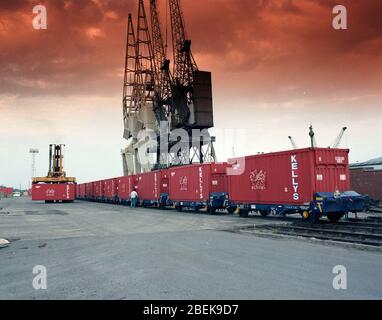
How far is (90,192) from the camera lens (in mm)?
64062

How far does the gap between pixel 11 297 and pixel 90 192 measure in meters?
59.9

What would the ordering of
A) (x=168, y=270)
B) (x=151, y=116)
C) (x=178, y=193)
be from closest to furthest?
(x=168, y=270) → (x=178, y=193) → (x=151, y=116)

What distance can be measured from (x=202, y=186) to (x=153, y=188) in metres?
9.27

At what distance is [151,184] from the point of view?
34.6 m

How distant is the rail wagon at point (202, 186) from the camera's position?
81.7 feet

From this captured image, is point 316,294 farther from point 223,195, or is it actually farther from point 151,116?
point 151,116

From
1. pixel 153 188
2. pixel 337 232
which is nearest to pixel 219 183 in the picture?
pixel 153 188

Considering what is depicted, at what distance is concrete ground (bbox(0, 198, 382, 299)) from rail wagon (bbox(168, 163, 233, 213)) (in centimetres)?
1193

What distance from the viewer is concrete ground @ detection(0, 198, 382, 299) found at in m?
6.13

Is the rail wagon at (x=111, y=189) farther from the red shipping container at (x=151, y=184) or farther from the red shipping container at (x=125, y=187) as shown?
the red shipping container at (x=151, y=184)

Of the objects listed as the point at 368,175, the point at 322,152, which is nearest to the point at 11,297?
the point at 322,152

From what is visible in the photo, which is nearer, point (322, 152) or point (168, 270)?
point (168, 270)
